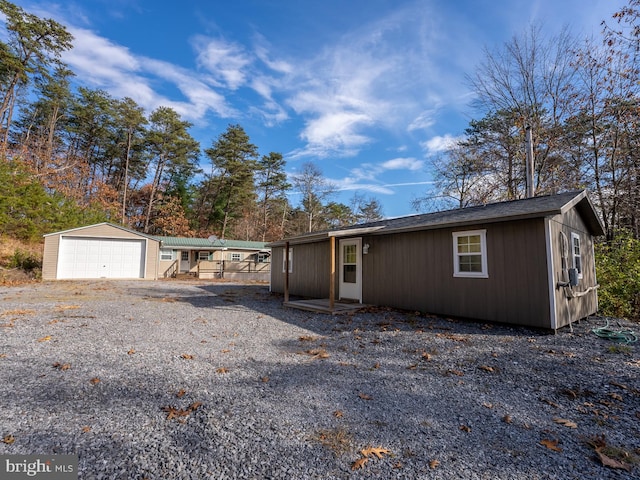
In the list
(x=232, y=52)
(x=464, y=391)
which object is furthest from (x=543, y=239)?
(x=232, y=52)

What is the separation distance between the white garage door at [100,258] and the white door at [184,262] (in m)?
3.89

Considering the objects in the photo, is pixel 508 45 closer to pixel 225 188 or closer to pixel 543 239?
pixel 543 239

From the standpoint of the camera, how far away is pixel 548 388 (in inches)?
140

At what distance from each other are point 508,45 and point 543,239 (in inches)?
474

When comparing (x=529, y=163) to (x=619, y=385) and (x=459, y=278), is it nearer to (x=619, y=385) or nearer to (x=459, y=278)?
(x=459, y=278)

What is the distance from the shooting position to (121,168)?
27.8m

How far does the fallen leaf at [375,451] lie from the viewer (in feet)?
7.40

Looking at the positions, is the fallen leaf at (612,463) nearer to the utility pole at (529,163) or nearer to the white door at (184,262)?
the utility pole at (529,163)

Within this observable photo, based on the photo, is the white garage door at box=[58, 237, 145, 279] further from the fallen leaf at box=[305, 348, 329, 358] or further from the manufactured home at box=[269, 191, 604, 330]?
the fallen leaf at box=[305, 348, 329, 358]

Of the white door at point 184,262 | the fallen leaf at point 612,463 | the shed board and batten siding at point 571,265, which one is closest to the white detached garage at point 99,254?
the white door at point 184,262

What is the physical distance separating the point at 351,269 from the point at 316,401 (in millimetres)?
7084

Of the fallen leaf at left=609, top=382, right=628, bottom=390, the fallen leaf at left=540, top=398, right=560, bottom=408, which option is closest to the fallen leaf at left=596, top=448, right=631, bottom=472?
the fallen leaf at left=540, top=398, right=560, bottom=408

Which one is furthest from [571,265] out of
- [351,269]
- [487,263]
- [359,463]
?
[359,463]

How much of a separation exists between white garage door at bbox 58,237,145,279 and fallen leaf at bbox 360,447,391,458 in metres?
19.4
